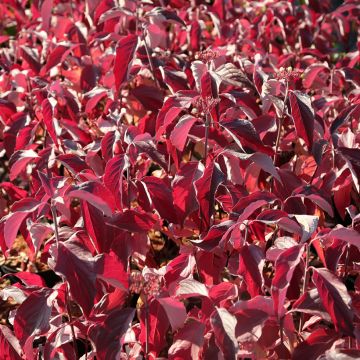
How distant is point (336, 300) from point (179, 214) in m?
0.57

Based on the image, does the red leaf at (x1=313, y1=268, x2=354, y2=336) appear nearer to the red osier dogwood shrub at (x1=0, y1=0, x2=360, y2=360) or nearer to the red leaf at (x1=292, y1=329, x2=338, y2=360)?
the red osier dogwood shrub at (x1=0, y1=0, x2=360, y2=360)

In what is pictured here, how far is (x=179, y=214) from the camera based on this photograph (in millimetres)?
1973

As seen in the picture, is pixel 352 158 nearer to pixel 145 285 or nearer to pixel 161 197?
pixel 161 197

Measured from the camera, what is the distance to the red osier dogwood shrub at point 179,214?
161cm

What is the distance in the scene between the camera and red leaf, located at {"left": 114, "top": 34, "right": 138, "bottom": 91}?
2.31 m

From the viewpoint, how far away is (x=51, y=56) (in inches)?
111

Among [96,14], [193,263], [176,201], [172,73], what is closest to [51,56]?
[96,14]

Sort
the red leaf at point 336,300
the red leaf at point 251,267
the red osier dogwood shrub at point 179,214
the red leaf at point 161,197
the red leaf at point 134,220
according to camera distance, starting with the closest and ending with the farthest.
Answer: the red leaf at point 336,300 < the red osier dogwood shrub at point 179,214 < the red leaf at point 251,267 < the red leaf at point 134,220 < the red leaf at point 161,197

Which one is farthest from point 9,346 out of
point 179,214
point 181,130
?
point 181,130

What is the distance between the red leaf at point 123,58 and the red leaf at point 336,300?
3.30 ft

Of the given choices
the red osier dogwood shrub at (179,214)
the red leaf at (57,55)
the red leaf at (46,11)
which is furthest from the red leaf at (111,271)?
the red leaf at (46,11)

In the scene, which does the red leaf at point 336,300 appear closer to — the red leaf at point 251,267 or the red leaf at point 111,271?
the red leaf at point 251,267

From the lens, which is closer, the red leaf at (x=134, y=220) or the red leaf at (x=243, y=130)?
the red leaf at (x=134, y=220)

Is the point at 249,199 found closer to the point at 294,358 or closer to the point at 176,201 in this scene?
the point at 176,201
